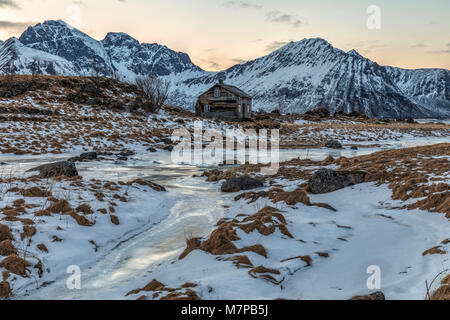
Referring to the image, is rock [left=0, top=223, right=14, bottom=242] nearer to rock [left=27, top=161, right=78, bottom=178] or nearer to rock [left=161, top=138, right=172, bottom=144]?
rock [left=27, top=161, right=78, bottom=178]

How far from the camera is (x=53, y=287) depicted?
6.06 m

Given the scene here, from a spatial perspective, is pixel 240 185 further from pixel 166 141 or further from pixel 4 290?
pixel 166 141

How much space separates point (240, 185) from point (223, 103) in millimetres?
44895

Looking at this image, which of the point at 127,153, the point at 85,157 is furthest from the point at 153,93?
the point at 85,157

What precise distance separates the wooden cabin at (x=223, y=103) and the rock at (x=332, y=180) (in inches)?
1749

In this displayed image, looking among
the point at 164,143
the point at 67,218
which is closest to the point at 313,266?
the point at 67,218

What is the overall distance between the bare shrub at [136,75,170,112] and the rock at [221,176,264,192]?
3664 cm

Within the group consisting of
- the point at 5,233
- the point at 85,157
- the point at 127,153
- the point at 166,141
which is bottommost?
the point at 5,233

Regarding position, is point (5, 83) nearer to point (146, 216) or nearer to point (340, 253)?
point (146, 216)

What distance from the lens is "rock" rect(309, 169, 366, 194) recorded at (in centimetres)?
1198

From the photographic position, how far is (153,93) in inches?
2090

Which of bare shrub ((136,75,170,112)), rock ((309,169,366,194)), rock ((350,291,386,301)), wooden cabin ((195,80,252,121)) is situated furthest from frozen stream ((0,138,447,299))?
wooden cabin ((195,80,252,121))

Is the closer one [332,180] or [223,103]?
[332,180]

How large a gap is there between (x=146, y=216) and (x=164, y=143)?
2315 centimetres
